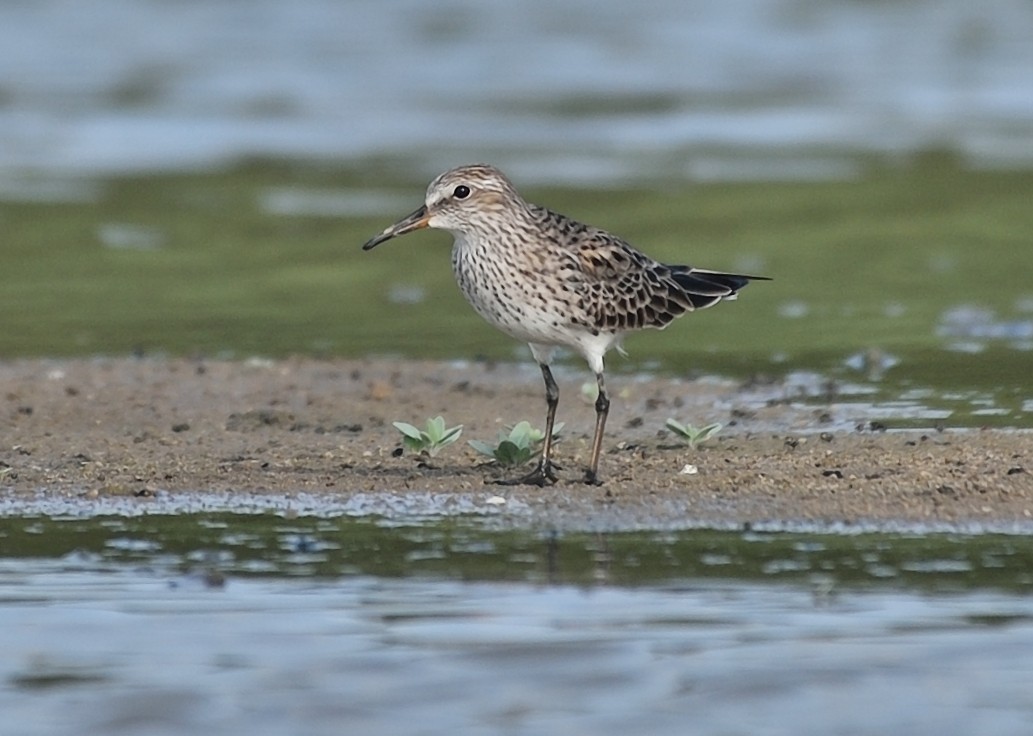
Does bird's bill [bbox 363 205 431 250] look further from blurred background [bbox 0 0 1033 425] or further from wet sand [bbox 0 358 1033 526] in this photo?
blurred background [bbox 0 0 1033 425]

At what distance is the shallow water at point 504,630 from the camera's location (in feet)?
18.5

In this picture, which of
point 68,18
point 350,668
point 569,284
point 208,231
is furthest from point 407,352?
point 68,18

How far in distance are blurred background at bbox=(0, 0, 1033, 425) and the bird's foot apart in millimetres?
2352

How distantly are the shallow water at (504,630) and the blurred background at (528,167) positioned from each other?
10.2 ft

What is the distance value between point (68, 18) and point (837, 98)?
11262 mm

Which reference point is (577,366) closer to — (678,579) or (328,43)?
(678,579)

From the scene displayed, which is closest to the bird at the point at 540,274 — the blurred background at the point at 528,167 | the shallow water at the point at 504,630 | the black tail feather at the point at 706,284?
the black tail feather at the point at 706,284

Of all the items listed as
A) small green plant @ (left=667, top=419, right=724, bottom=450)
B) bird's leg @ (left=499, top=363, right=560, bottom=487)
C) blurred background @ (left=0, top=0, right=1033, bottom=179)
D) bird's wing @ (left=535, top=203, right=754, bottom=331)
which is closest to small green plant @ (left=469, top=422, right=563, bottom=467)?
bird's leg @ (left=499, top=363, right=560, bottom=487)

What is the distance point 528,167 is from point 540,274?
1070cm

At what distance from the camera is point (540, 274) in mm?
8812

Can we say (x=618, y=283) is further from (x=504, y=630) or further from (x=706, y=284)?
(x=504, y=630)

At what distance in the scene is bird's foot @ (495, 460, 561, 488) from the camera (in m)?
8.51

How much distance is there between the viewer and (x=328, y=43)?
28.5 metres

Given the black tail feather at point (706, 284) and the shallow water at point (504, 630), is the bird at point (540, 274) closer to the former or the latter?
the black tail feather at point (706, 284)
